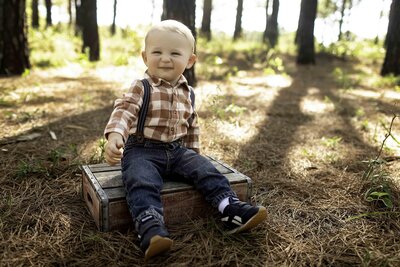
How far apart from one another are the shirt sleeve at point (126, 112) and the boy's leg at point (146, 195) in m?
0.17

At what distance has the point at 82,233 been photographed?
6.29 ft

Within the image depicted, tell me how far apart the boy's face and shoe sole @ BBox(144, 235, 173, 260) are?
101cm

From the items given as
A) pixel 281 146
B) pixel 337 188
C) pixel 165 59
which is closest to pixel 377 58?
pixel 281 146

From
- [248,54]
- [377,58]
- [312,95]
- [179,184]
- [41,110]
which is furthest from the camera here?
[377,58]

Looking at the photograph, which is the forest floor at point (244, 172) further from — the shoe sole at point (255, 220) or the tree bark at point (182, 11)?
the tree bark at point (182, 11)

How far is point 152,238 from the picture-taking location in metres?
1.62

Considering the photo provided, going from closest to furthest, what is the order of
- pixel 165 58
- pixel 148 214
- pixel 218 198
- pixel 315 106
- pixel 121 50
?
pixel 148 214 < pixel 218 198 < pixel 165 58 < pixel 315 106 < pixel 121 50

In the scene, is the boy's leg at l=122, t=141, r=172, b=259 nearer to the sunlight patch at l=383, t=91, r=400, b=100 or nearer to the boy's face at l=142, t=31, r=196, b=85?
the boy's face at l=142, t=31, r=196, b=85

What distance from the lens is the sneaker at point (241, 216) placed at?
1.85m

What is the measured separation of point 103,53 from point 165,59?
8.15m

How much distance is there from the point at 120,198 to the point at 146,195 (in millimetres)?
175

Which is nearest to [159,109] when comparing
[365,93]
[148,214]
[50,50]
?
[148,214]

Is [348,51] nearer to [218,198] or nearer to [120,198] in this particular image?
[218,198]

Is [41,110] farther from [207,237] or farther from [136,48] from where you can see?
[136,48]
